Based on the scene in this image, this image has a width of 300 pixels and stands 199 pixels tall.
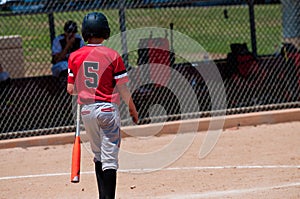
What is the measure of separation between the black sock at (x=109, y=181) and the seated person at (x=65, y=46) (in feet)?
17.0

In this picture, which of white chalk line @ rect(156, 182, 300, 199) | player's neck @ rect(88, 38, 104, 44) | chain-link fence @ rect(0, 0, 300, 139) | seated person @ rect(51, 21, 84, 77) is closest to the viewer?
player's neck @ rect(88, 38, 104, 44)

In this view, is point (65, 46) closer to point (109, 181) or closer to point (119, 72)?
point (119, 72)

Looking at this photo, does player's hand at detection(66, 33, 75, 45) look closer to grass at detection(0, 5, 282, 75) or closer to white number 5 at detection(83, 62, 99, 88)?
grass at detection(0, 5, 282, 75)

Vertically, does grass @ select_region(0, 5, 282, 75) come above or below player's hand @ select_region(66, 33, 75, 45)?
below

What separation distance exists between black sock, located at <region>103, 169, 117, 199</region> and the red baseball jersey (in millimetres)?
576

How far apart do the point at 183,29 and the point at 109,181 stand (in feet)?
42.2

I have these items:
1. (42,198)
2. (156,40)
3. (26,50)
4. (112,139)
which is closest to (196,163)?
(42,198)

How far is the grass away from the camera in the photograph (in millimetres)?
16781

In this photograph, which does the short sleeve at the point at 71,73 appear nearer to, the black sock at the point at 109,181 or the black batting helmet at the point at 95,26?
the black batting helmet at the point at 95,26

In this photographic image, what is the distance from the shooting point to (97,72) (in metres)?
5.67

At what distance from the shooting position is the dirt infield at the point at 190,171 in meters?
6.84

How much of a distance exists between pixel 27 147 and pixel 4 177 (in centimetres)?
160

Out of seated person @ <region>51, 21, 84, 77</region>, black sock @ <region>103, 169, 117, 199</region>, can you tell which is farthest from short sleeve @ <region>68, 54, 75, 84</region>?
seated person @ <region>51, 21, 84, 77</region>

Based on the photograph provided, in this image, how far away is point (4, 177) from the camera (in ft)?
25.9
